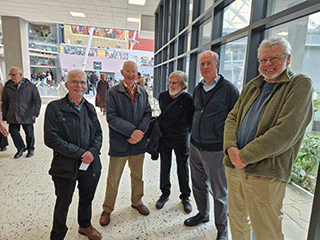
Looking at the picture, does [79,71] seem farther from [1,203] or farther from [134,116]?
[1,203]

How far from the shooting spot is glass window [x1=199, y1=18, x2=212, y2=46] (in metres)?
3.29

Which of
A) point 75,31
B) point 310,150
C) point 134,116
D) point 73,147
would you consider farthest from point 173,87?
point 75,31

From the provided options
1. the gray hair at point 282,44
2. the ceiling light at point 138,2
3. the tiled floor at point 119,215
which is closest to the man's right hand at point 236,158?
the gray hair at point 282,44

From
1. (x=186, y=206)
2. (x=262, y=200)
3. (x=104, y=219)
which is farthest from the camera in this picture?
(x=186, y=206)

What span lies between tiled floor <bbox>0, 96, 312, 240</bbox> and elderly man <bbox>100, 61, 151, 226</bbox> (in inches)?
9.4

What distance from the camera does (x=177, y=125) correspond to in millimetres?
2125

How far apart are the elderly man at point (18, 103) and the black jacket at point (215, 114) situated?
10.1 feet

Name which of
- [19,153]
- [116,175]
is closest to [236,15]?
[116,175]

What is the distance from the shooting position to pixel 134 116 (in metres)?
1.94

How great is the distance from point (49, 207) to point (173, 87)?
1861 mm

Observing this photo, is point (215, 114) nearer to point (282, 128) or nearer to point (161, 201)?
point (282, 128)

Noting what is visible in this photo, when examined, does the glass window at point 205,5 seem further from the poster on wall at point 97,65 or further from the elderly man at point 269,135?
the poster on wall at point 97,65

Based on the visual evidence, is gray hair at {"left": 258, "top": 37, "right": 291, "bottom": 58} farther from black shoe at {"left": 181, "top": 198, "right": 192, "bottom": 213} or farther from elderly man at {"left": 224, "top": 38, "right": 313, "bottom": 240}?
black shoe at {"left": 181, "top": 198, "right": 192, "bottom": 213}

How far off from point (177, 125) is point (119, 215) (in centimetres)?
112
